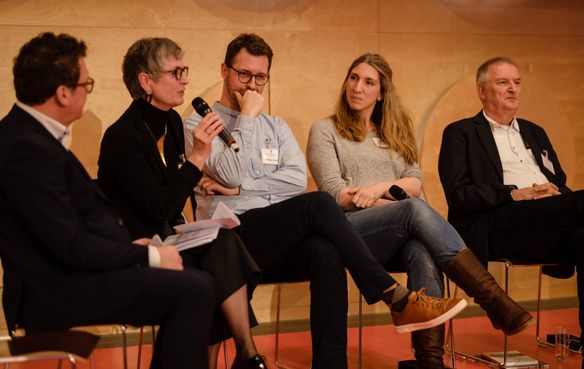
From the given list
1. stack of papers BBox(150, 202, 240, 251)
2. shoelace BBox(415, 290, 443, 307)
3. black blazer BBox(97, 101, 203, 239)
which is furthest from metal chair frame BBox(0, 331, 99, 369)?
shoelace BBox(415, 290, 443, 307)

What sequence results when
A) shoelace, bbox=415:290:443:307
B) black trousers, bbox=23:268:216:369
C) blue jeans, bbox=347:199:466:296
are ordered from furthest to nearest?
1. blue jeans, bbox=347:199:466:296
2. shoelace, bbox=415:290:443:307
3. black trousers, bbox=23:268:216:369

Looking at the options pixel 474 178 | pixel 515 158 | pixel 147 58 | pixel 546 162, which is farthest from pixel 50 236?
pixel 546 162

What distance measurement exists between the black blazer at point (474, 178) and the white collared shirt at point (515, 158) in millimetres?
39

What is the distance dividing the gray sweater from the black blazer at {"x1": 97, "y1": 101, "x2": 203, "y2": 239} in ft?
2.94

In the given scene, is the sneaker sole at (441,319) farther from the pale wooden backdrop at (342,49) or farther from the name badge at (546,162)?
the pale wooden backdrop at (342,49)

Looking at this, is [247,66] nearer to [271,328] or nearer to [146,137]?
[146,137]

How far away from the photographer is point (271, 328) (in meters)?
4.73

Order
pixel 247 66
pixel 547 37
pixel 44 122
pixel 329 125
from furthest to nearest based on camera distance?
pixel 547 37 < pixel 329 125 < pixel 247 66 < pixel 44 122

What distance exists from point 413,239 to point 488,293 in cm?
40

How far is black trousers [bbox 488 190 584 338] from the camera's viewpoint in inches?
146

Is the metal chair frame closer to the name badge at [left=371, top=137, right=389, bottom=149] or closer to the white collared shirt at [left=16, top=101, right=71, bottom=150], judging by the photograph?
the white collared shirt at [left=16, top=101, right=71, bottom=150]

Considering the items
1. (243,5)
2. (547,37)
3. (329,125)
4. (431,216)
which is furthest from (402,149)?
(547,37)

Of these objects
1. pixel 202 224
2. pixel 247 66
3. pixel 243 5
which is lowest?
pixel 202 224

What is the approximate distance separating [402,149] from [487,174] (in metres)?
0.47
